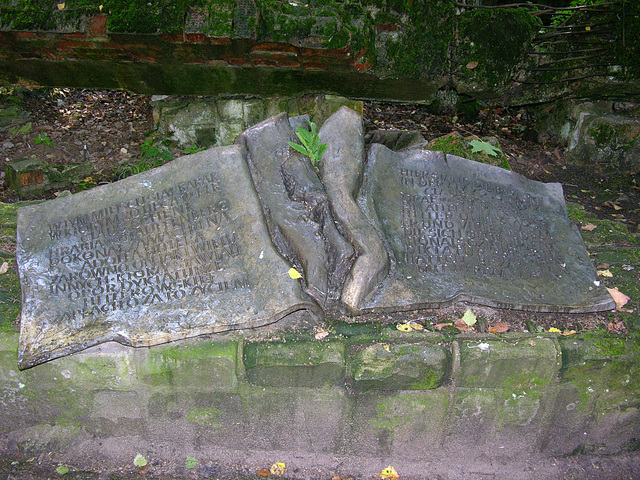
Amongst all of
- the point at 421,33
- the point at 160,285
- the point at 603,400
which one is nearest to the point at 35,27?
the point at 160,285

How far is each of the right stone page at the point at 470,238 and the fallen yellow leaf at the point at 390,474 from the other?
30.4 inches

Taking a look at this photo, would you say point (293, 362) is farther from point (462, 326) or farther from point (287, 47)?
point (287, 47)

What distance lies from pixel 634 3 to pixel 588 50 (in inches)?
17.1

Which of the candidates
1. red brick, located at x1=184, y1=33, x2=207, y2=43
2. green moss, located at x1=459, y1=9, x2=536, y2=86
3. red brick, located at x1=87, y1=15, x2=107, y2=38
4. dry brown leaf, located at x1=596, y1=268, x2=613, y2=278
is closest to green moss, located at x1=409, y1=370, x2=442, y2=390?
dry brown leaf, located at x1=596, y1=268, x2=613, y2=278

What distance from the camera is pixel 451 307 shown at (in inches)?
87.4

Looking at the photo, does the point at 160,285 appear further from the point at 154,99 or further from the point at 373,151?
the point at 154,99

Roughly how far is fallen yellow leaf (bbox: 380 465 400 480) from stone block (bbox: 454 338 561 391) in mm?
518

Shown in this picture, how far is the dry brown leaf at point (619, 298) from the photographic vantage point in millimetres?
2307

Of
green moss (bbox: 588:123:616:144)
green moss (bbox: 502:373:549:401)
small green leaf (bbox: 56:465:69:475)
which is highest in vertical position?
green moss (bbox: 588:123:616:144)

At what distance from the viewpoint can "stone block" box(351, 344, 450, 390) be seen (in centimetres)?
201

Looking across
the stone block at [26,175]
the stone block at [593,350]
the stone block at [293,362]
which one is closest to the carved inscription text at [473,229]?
the stone block at [593,350]

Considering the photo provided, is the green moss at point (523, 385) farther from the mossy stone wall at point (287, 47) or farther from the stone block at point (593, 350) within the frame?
the mossy stone wall at point (287, 47)

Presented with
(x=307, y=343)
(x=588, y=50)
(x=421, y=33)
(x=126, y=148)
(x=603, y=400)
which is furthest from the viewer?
(x=126, y=148)

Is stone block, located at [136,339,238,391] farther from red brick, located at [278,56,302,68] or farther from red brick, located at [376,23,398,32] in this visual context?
red brick, located at [376,23,398,32]
